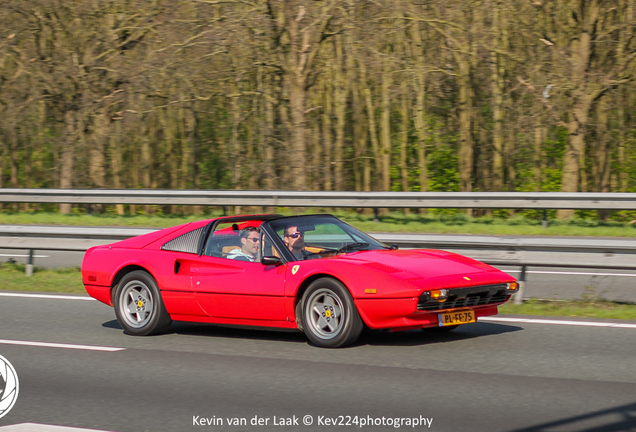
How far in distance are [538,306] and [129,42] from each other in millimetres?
16901

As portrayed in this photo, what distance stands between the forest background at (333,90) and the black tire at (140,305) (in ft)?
36.5

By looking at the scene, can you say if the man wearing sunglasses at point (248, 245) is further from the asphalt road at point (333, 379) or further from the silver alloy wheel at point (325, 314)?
the silver alloy wheel at point (325, 314)

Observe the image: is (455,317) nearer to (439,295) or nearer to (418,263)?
(439,295)

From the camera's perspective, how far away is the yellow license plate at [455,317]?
663 cm

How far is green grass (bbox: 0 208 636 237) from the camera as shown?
1673 cm

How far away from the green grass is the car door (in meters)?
9.94

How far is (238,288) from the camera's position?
731cm

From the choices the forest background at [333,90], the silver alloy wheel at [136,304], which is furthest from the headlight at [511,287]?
the forest background at [333,90]

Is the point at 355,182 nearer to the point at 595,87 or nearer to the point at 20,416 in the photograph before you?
the point at 595,87

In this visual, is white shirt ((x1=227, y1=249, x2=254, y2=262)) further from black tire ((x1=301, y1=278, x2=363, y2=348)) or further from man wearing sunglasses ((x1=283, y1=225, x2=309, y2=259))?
black tire ((x1=301, y1=278, x2=363, y2=348))

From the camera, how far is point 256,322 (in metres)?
7.30

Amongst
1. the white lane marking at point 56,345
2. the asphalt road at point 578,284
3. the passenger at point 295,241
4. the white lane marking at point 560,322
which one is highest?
the passenger at point 295,241

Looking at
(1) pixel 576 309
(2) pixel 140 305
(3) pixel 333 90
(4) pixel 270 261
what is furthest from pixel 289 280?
(3) pixel 333 90

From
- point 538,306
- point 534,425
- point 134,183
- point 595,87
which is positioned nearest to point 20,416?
point 534,425
